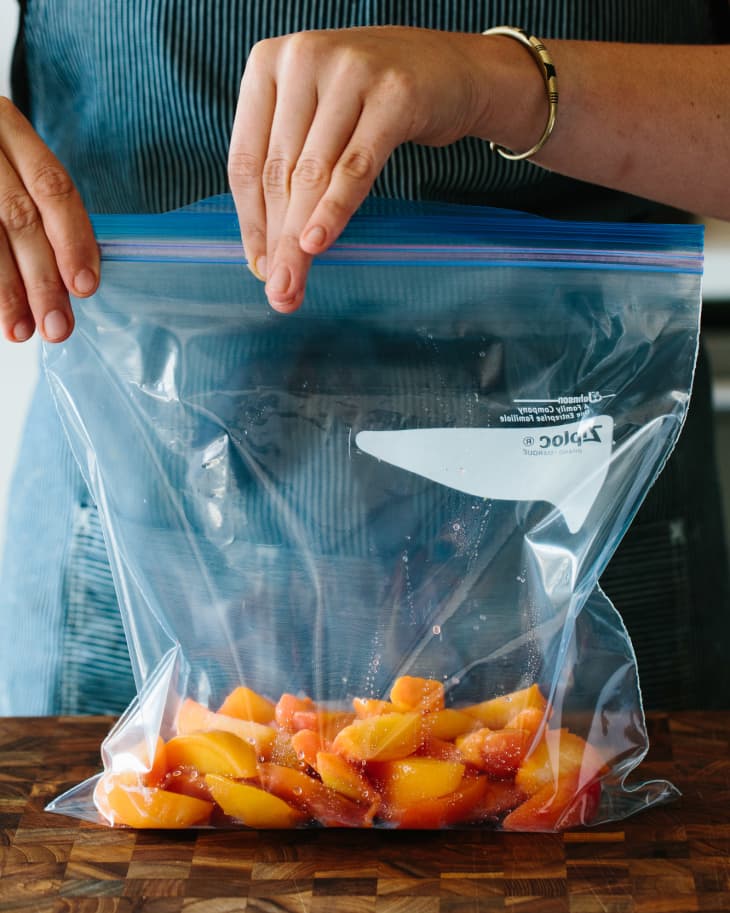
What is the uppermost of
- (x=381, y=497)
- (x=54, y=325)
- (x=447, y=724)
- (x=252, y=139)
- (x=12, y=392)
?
(x=252, y=139)

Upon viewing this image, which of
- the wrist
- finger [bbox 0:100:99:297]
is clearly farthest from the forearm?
finger [bbox 0:100:99:297]

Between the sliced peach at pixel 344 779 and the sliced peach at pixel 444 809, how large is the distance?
2 centimetres

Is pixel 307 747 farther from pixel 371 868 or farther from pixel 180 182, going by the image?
pixel 180 182

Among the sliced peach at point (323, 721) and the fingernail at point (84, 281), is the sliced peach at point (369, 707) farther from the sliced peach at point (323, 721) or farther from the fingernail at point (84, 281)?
the fingernail at point (84, 281)

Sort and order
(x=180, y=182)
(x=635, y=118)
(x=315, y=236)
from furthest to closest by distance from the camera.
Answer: (x=180, y=182) → (x=635, y=118) → (x=315, y=236)

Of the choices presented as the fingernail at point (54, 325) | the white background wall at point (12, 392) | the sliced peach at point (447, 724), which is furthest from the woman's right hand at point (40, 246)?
the white background wall at point (12, 392)

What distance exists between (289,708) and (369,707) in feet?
0.16

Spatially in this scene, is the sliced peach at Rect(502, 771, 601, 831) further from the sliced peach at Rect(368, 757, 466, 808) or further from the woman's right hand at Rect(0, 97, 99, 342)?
the woman's right hand at Rect(0, 97, 99, 342)

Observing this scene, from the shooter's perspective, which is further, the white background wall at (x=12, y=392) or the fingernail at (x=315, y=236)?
the white background wall at (x=12, y=392)

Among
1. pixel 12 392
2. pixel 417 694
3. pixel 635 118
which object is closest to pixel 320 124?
pixel 635 118

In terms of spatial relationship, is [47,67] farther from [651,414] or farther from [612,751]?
[612,751]

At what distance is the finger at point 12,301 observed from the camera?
63cm

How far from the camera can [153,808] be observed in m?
0.65

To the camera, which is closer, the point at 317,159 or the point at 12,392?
the point at 317,159
